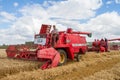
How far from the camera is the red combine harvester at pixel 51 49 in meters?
12.1

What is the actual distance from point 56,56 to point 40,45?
4.95ft

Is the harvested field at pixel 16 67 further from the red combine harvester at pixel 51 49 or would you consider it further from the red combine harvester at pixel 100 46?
the red combine harvester at pixel 100 46

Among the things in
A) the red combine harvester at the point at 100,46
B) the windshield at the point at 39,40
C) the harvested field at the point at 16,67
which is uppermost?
the windshield at the point at 39,40

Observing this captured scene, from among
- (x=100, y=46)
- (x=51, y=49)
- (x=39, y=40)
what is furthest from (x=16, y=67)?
(x=100, y=46)

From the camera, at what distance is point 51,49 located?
40.6 ft

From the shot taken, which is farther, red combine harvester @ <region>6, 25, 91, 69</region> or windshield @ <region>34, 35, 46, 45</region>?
windshield @ <region>34, 35, 46, 45</region>

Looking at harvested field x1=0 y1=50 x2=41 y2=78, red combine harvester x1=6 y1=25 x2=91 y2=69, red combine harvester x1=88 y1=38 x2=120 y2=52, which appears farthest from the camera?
red combine harvester x1=88 y1=38 x2=120 y2=52

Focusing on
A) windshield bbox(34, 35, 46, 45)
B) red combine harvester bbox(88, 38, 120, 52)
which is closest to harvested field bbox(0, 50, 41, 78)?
windshield bbox(34, 35, 46, 45)

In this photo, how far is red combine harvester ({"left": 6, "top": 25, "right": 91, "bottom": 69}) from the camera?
12141 millimetres

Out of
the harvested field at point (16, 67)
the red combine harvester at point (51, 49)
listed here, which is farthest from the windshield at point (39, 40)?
the harvested field at point (16, 67)

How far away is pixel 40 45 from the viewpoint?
44.0 ft

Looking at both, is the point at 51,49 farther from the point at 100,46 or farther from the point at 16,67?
the point at 100,46

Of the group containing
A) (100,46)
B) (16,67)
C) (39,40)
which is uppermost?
(39,40)

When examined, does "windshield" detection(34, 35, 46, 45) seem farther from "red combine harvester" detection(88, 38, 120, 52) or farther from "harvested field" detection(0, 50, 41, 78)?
"red combine harvester" detection(88, 38, 120, 52)
